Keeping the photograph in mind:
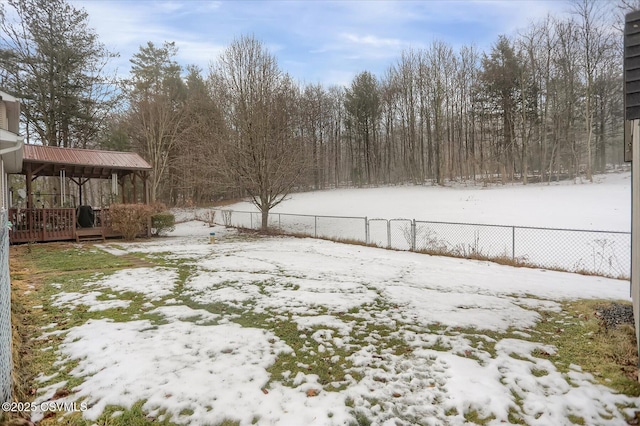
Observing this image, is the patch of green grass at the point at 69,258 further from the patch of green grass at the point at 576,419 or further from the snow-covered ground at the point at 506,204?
the snow-covered ground at the point at 506,204

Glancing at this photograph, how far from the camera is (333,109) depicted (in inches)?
1454

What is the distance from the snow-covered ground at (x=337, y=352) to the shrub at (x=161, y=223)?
9.32 metres

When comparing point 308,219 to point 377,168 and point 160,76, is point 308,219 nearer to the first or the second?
point 377,168

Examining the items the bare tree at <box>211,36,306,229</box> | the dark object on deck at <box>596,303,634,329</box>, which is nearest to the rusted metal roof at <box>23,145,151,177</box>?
the bare tree at <box>211,36,306,229</box>

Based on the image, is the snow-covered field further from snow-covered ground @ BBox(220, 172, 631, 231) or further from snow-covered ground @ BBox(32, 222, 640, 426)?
snow-covered ground @ BBox(32, 222, 640, 426)

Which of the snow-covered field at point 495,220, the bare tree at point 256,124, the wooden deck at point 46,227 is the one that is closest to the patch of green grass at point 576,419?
the snow-covered field at point 495,220

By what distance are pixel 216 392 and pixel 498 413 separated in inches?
92.8

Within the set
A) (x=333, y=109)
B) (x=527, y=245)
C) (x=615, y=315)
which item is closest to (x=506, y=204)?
(x=527, y=245)

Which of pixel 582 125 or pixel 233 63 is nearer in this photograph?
pixel 233 63

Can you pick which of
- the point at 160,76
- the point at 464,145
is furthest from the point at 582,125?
the point at 160,76

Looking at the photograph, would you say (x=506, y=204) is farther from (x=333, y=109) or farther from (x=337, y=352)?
(x=333, y=109)

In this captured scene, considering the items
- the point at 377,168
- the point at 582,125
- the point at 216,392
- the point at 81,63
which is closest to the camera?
the point at 216,392

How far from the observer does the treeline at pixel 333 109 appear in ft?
51.1

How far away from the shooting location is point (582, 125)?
24.2m
